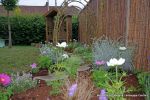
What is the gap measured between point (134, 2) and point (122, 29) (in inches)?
39.0

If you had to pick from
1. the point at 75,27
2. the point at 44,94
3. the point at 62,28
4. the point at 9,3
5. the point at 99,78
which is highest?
the point at 9,3

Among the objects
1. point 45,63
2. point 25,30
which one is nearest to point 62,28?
point 25,30

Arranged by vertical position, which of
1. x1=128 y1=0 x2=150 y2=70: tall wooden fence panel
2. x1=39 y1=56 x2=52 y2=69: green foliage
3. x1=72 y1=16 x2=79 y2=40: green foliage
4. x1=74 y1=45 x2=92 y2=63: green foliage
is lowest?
x1=39 y1=56 x2=52 y2=69: green foliage

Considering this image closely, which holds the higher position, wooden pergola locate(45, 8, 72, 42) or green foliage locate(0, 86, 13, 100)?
wooden pergola locate(45, 8, 72, 42)

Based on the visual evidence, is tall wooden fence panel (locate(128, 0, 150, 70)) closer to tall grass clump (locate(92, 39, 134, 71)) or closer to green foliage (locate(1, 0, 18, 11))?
tall grass clump (locate(92, 39, 134, 71))

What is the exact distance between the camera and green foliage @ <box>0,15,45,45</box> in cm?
2370

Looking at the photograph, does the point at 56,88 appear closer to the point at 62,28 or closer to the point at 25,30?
the point at 62,28

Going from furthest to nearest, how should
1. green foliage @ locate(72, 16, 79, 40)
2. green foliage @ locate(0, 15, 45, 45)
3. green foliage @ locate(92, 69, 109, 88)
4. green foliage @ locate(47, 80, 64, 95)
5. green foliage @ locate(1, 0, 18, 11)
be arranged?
green foliage @ locate(0, 15, 45, 45) < green foliage @ locate(72, 16, 79, 40) < green foliage @ locate(1, 0, 18, 11) < green foliage @ locate(92, 69, 109, 88) < green foliage @ locate(47, 80, 64, 95)

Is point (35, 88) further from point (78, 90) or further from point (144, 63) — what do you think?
point (144, 63)

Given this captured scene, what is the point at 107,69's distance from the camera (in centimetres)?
582

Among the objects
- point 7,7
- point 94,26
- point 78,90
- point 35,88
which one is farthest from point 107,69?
point 7,7

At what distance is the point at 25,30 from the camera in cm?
2389

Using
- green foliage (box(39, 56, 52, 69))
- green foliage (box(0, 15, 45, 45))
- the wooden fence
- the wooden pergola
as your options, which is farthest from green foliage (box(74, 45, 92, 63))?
green foliage (box(0, 15, 45, 45))

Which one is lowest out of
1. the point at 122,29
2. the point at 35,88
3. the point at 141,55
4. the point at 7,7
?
the point at 35,88
